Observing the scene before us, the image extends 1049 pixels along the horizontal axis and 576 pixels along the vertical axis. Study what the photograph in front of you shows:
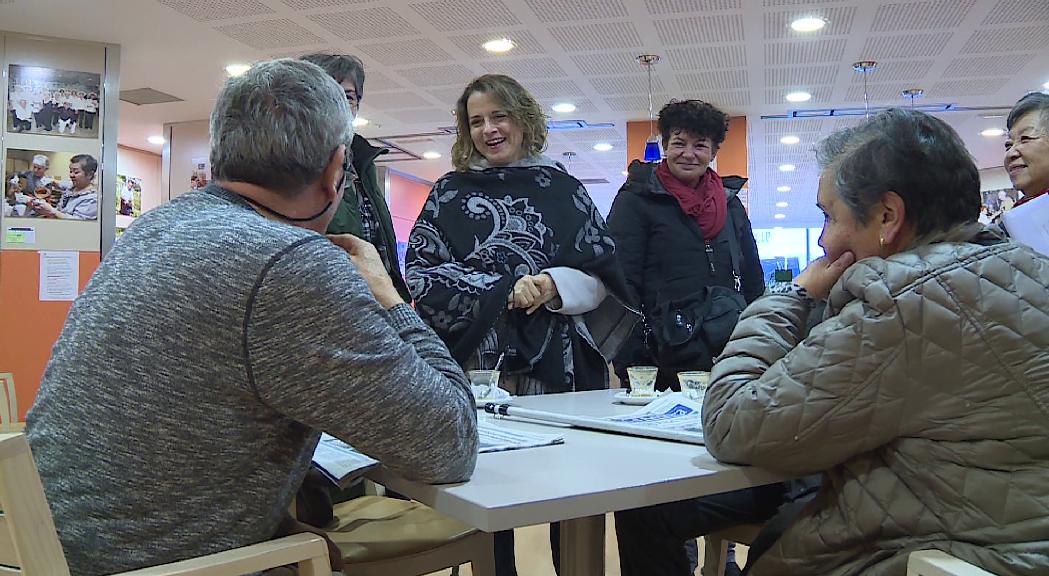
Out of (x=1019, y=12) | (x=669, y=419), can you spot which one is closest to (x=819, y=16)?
(x=1019, y=12)

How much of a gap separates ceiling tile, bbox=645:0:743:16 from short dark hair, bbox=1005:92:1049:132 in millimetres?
2883

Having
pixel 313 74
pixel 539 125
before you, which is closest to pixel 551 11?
pixel 539 125

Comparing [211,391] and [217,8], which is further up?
[217,8]

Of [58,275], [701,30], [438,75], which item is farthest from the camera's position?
[438,75]

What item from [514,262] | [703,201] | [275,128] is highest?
[703,201]

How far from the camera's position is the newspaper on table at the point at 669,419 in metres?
1.36

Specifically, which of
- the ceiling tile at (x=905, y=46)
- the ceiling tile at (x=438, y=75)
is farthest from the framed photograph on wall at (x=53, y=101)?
the ceiling tile at (x=905, y=46)

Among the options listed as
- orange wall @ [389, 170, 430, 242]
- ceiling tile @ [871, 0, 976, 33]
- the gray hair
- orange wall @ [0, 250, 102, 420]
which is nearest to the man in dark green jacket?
the gray hair

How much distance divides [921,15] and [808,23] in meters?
0.72

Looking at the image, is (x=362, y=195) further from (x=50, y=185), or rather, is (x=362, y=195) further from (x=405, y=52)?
(x=50, y=185)

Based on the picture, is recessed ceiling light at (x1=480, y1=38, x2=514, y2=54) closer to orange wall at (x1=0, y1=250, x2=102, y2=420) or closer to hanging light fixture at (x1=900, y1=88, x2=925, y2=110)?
orange wall at (x1=0, y1=250, x2=102, y2=420)

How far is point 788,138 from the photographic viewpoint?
9094mm

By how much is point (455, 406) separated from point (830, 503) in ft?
1.87

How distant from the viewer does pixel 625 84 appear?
6953 mm
